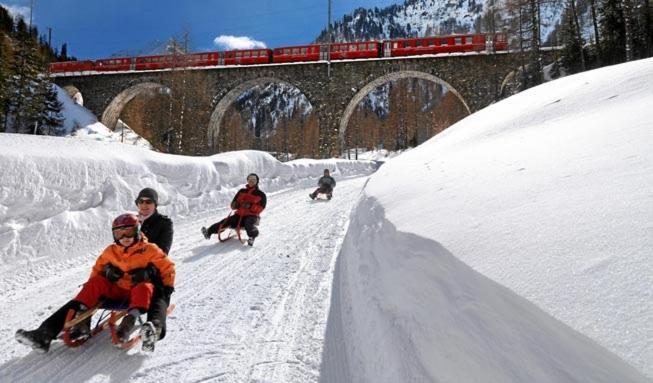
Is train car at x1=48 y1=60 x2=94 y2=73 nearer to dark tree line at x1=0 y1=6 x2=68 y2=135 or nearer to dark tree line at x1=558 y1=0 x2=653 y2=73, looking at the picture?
dark tree line at x1=0 y1=6 x2=68 y2=135

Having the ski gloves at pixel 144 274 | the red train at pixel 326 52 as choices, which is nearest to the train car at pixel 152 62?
the red train at pixel 326 52

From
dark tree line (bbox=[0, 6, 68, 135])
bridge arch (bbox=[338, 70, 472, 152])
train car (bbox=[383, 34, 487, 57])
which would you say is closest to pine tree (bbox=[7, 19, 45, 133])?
dark tree line (bbox=[0, 6, 68, 135])

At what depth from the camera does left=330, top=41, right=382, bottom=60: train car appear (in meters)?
24.9

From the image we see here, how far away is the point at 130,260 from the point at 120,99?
34.2 m

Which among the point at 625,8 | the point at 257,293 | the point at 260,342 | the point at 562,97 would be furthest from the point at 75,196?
the point at 625,8

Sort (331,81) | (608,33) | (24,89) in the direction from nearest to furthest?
(608,33) < (331,81) < (24,89)

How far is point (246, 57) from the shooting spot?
88.6 feet

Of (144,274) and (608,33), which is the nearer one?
(144,274)

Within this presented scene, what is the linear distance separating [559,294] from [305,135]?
51734 mm

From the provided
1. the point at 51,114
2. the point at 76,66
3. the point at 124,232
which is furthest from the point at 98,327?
the point at 76,66

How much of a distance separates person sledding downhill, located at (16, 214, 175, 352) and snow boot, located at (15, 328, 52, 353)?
4 centimetres

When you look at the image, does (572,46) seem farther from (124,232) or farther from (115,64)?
(115,64)

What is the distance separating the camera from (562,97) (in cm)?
483

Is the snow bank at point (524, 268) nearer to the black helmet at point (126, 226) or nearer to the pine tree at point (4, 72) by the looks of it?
the black helmet at point (126, 226)
